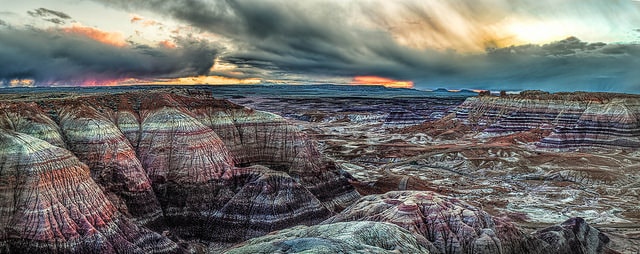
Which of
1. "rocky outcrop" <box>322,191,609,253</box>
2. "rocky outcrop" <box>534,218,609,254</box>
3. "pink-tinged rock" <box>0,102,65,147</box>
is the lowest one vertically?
"rocky outcrop" <box>534,218,609,254</box>

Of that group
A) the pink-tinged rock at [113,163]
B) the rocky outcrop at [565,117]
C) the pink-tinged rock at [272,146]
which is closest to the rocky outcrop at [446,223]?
the pink-tinged rock at [272,146]

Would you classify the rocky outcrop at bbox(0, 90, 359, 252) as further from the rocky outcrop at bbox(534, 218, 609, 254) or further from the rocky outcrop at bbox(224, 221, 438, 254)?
the rocky outcrop at bbox(534, 218, 609, 254)

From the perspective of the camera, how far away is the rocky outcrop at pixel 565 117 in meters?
81.3

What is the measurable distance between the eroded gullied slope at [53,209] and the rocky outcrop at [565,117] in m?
81.0

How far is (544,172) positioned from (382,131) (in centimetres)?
6281

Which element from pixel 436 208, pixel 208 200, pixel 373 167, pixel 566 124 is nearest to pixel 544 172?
pixel 373 167

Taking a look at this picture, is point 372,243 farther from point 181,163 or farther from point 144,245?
point 181,163

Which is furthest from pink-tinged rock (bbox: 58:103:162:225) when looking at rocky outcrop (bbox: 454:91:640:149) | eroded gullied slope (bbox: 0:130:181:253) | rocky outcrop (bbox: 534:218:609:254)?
rocky outcrop (bbox: 454:91:640:149)

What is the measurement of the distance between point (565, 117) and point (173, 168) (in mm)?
88897

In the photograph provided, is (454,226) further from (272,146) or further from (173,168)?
(173,168)

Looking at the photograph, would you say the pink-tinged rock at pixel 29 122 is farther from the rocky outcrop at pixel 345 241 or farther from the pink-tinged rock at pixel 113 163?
the rocky outcrop at pixel 345 241

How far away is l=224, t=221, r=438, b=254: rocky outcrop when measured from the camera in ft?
50.8

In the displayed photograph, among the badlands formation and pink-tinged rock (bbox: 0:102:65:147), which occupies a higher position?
pink-tinged rock (bbox: 0:102:65:147)

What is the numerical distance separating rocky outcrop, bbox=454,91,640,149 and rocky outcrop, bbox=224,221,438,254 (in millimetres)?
74433
